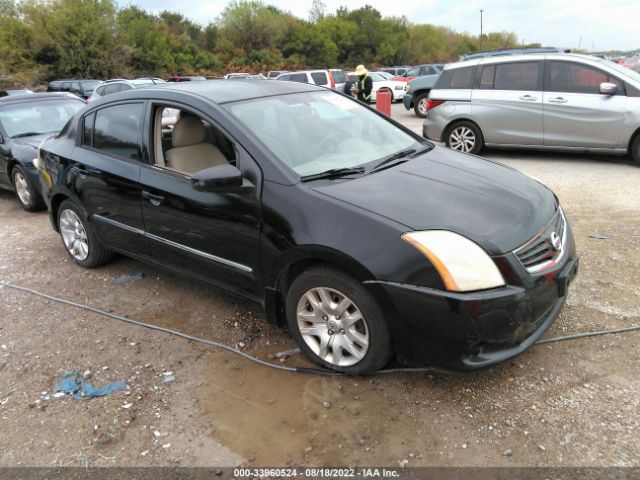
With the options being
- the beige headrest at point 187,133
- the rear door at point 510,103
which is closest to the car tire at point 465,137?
the rear door at point 510,103

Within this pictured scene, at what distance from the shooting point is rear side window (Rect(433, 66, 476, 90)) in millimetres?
8773

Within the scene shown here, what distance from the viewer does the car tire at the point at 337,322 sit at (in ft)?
9.00

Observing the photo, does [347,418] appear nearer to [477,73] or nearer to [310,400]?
[310,400]

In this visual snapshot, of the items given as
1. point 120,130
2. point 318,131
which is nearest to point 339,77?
point 120,130

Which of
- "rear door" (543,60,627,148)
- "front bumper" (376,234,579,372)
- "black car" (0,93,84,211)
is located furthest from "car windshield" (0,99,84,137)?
"rear door" (543,60,627,148)

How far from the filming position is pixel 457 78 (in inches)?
351

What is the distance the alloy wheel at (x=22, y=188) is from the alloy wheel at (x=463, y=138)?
21.4ft

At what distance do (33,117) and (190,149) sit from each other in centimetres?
482

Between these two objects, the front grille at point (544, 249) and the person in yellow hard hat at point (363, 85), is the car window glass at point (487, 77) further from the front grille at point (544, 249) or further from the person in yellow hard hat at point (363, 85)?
the front grille at point (544, 249)

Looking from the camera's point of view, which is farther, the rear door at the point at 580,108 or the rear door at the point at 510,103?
the rear door at the point at 510,103

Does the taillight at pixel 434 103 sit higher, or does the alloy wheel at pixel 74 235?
the taillight at pixel 434 103

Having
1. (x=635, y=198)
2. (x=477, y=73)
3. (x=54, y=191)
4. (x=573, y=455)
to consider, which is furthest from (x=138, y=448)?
(x=477, y=73)

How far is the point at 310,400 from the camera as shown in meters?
2.87

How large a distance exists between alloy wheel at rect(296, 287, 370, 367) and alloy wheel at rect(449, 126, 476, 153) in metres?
6.49
